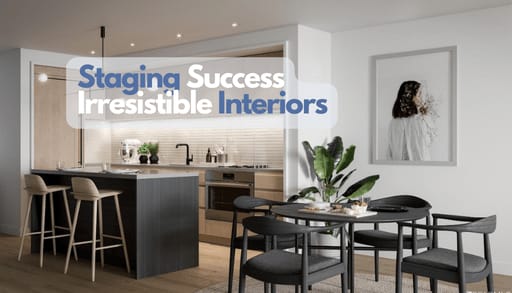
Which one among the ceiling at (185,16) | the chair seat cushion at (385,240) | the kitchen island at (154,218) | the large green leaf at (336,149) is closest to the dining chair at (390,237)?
the chair seat cushion at (385,240)

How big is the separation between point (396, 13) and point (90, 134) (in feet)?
16.5

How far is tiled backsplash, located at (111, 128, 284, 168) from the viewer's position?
6.91 meters

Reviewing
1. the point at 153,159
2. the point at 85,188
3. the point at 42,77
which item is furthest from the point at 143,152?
the point at 85,188

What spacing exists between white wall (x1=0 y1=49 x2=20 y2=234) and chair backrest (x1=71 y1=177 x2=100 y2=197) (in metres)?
2.73

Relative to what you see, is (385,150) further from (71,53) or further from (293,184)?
(71,53)

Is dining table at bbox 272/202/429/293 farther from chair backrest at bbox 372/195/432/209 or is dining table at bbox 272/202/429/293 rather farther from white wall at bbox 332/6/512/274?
white wall at bbox 332/6/512/274

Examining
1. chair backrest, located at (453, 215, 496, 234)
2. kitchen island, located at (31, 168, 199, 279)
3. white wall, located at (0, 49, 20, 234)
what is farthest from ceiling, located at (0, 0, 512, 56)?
chair backrest, located at (453, 215, 496, 234)

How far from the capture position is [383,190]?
5.87 metres

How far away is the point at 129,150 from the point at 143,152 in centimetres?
28

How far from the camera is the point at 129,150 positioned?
8.11 meters

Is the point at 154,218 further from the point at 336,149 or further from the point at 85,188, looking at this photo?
the point at 336,149

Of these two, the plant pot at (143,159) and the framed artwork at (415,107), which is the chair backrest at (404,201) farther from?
the plant pot at (143,159)

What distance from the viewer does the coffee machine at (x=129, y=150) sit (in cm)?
791

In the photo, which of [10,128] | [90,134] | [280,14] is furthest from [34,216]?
[280,14]
